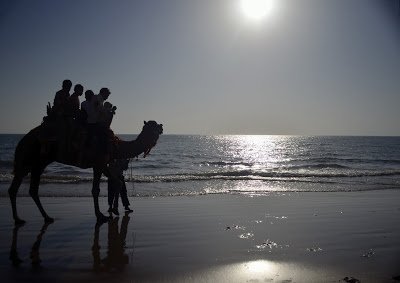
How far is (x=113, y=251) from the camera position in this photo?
6.53m

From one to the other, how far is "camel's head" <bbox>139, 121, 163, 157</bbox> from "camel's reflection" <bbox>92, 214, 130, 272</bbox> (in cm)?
194

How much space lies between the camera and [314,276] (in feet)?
17.0

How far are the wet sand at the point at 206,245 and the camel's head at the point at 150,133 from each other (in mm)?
1631

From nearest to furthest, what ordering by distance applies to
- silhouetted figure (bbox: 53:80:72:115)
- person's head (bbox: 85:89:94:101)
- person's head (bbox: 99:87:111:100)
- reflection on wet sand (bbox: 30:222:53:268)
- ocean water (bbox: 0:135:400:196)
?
reflection on wet sand (bbox: 30:222:53:268), silhouetted figure (bbox: 53:80:72:115), person's head (bbox: 85:89:94:101), person's head (bbox: 99:87:111:100), ocean water (bbox: 0:135:400:196)

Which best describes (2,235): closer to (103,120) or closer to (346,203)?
(103,120)

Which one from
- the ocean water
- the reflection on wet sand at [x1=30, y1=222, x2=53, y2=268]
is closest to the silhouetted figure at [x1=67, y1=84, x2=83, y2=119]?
the ocean water

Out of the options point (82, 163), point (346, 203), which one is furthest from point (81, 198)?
point (346, 203)

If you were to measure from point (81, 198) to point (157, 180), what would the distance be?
26.7ft

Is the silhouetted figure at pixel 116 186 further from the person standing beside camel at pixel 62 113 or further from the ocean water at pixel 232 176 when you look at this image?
the person standing beside camel at pixel 62 113

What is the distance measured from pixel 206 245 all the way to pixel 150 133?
3.80m

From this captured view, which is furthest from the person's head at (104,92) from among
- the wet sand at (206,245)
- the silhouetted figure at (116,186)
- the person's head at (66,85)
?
the wet sand at (206,245)

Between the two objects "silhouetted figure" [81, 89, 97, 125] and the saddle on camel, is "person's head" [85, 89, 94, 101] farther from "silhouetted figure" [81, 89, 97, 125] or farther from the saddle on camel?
the saddle on camel

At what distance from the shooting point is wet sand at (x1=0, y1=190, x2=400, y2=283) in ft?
17.4

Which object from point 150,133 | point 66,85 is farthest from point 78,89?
point 150,133
